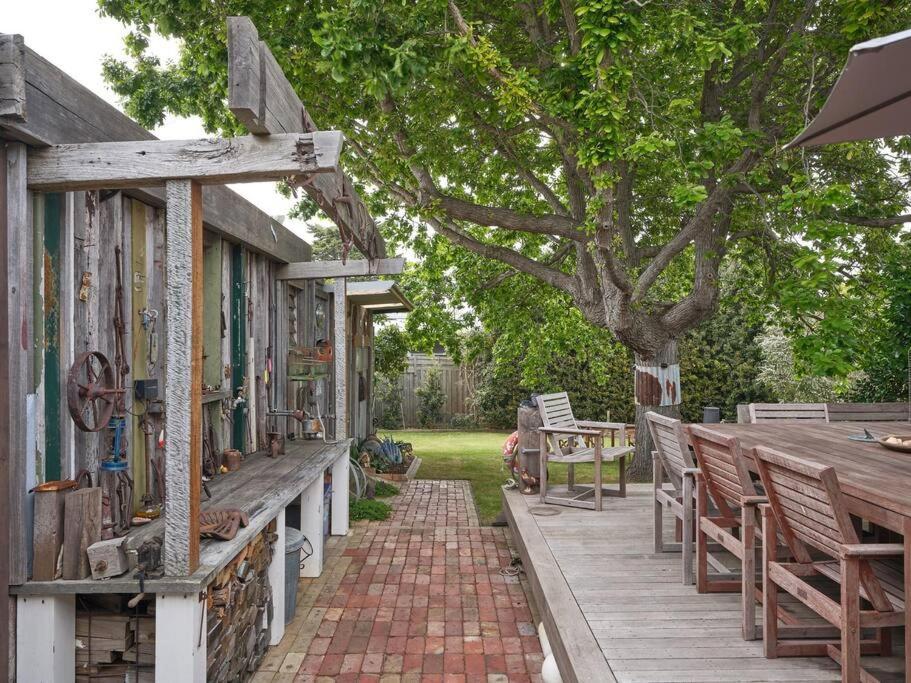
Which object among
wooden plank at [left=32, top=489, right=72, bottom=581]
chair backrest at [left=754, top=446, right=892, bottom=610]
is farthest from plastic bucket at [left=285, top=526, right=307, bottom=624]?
chair backrest at [left=754, top=446, right=892, bottom=610]

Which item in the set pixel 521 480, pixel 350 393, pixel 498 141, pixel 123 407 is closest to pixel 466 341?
pixel 350 393

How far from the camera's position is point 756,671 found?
7.75 ft

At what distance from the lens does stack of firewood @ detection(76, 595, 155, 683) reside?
242 cm

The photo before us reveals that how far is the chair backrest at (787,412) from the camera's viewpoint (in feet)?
16.9

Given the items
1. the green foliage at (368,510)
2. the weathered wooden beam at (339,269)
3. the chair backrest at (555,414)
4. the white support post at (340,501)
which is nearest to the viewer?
the chair backrest at (555,414)

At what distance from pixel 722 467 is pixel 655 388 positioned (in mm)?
4667

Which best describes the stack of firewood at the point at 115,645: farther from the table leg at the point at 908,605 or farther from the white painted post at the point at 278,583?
the table leg at the point at 908,605

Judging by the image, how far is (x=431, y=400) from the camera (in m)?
13.4

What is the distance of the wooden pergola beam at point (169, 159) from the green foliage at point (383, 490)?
506 cm

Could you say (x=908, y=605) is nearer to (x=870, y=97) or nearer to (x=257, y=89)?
(x=870, y=97)

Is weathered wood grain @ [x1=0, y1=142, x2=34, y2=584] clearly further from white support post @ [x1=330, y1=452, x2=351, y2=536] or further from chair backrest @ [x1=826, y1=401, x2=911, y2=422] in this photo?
chair backrest @ [x1=826, y1=401, x2=911, y2=422]

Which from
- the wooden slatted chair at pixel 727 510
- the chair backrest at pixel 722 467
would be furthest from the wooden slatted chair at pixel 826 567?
the chair backrest at pixel 722 467

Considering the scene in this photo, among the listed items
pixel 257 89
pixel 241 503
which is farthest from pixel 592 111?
pixel 241 503

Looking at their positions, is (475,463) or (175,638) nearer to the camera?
(175,638)
